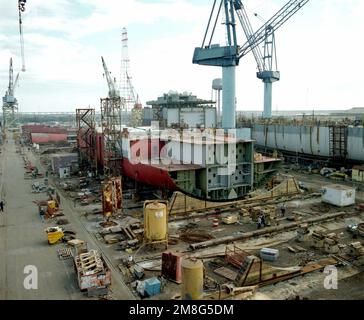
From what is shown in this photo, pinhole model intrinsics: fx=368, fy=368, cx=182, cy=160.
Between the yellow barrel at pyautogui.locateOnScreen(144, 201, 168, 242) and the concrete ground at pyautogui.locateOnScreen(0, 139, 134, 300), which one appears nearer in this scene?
the concrete ground at pyautogui.locateOnScreen(0, 139, 134, 300)

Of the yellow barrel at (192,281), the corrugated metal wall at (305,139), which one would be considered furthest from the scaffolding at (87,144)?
the yellow barrel at (192,281)

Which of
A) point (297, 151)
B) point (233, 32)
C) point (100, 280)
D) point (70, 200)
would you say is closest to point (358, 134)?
point (297, 151)

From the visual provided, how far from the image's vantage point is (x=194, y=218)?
76.9 feet

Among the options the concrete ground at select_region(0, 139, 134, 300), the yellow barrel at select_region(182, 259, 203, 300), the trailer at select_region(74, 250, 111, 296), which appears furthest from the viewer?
the concrete ground at select_region(0, 139, 134, 300)

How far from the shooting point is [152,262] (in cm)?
1666

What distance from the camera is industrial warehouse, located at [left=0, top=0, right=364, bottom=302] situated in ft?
46.4

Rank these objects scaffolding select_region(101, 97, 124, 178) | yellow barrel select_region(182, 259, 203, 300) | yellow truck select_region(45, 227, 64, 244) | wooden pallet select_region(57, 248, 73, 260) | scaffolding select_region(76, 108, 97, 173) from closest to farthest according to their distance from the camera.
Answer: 1. yellow barrel select_region(182, 259, 203, 300)
2. wooden pallet select_region(57, 248, 73, 260)
3. yellow truck select_region(45, 227, 64, 244)
4. scaffolding select_region(101, 97, 124, 178)
5. scaffolding select_region(76, 108, 97, 173)

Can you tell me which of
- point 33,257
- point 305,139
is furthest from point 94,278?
point 305,139

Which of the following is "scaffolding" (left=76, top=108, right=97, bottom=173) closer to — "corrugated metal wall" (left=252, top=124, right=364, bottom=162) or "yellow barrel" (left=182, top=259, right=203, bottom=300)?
"corrugated metal wall" (left=252, top=124, right=364, bottom=162)

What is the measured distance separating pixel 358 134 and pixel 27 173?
37085 mm

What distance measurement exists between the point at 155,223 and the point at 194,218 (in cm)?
556

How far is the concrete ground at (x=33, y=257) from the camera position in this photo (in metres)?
14.0

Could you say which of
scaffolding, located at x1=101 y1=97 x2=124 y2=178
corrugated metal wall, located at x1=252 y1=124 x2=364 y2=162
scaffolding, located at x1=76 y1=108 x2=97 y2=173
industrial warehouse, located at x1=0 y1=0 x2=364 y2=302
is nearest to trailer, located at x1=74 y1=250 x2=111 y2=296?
industrial warehouse, located at x1=0 y1=0 x2=364 y2=302

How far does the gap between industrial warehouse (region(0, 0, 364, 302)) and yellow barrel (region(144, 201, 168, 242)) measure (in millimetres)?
52
